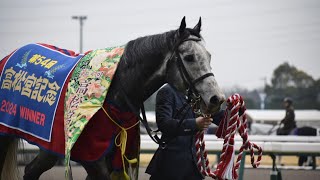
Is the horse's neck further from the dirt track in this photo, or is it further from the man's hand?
the dirt track

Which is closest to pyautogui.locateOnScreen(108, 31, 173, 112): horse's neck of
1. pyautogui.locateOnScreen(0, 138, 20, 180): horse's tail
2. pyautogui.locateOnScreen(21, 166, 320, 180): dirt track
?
pyautogui.locateOnScreen(0, 138, 20, 180): horse's tail

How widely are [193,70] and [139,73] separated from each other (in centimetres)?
54

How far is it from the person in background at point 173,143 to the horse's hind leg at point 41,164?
1.08 metres

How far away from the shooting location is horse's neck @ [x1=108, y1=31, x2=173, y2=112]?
473cm

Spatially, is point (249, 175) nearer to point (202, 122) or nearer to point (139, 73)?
point (202, 122)

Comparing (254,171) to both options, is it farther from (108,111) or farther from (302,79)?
(302,79)

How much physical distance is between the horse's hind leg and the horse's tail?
16.1 inches

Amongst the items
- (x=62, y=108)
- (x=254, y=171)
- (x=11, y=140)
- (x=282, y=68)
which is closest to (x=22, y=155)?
(x=11, y=140)

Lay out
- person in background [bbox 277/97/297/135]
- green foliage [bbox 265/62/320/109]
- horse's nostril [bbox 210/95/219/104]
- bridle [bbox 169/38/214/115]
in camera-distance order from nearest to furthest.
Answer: horse's nostril [bbox 210/95/219/104] → bridle [bbox 169/38/214/115] → person in background [bbox 277/97/297/135] → green foliage [bbox 265/62/320/109]

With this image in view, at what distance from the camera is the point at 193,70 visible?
4.46 m

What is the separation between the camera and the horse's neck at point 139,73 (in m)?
4.73

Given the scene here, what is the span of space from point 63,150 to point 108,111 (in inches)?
21.2

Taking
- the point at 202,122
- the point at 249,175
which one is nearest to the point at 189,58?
the point at 202,122

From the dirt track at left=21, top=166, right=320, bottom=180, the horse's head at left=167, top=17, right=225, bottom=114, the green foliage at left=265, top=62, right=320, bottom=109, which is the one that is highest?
the horse's head at left=167, top=17, right=225, bottom=114
